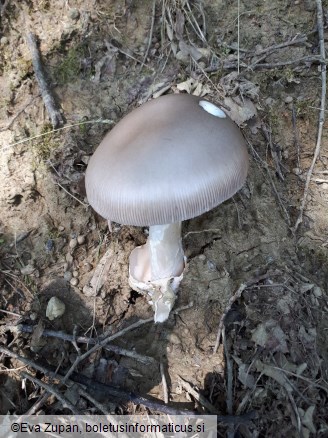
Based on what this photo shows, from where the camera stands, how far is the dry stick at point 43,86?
3.30 meters

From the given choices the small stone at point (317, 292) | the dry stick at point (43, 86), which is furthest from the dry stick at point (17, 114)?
the small stone at point (317, 292)

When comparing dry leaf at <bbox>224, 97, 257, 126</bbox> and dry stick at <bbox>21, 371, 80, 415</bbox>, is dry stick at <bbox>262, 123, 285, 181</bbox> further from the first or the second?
dry stick at <bbox>21, 371, 80, 415</bbox>

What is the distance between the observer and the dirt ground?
8.68 feet

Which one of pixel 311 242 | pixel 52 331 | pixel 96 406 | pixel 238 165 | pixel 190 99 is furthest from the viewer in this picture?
pixel 311 242

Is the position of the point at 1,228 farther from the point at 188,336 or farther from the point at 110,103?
the point at 188,336

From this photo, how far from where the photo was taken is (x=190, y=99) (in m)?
2.39

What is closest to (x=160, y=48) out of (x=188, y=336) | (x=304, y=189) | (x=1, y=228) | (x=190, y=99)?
(x=190, y=99)

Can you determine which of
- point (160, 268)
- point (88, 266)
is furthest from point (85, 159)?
point (160, 268)

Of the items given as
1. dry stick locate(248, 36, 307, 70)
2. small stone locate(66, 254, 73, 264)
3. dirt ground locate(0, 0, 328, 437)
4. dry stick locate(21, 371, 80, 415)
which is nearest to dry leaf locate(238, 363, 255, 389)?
dirt ground locate(0, 0, 328, 437)

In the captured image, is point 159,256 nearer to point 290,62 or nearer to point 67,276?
point 67,276

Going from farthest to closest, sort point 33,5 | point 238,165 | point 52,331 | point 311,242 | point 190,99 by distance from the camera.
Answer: point 33,5
point 311,242
point 52,331
point 190,99
point 238,165

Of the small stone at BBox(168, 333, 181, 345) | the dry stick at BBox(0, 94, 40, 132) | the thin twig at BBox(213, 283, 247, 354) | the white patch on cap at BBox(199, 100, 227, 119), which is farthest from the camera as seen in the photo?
the dry stick at BBox(0, 94, 40, 132)

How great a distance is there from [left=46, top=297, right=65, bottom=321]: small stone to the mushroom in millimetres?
1137

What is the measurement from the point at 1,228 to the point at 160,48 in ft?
7.16
